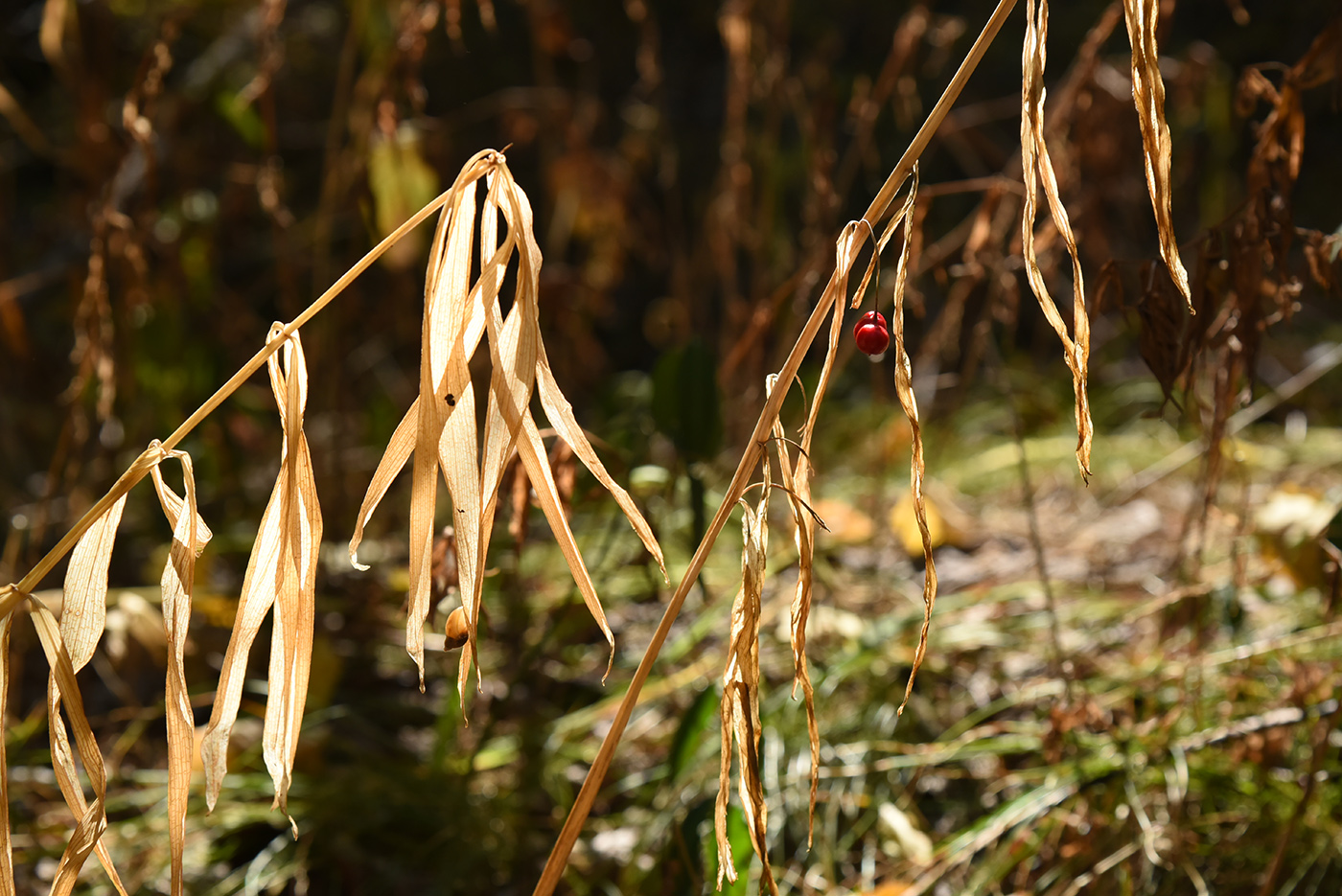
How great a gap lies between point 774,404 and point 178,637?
0.83 ft

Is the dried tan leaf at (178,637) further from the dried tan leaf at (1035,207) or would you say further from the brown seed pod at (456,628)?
the dried tan leaf at (1035,207)

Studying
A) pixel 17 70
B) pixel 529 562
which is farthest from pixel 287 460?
pixel 17 70

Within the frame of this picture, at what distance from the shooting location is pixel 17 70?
7.10 feet

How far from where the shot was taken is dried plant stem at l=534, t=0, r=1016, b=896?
1.28 feet

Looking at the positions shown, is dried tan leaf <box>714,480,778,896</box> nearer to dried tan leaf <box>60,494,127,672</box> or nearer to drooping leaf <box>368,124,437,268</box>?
dried tan leaf <box>60,494,127,672</box>

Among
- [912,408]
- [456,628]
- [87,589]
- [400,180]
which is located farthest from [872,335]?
[400,180]

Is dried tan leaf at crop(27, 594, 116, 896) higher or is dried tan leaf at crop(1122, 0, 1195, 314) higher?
dried tan leaf at crop(1122, 0, 1195, 314)

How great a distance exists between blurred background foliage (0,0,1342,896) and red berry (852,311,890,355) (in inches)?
8.2

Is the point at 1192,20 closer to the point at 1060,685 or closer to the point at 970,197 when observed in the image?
the point at 970,197

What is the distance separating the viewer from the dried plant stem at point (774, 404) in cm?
39

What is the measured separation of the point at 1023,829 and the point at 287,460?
2.02 feet

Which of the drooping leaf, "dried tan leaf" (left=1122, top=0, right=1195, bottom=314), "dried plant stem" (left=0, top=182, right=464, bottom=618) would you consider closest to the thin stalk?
"dried plant stem" (left=0, top=182, right=464, bottom=618)

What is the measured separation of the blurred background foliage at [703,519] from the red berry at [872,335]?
21 centimetres

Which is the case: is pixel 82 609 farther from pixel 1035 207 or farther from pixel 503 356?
pixel 1035 207
